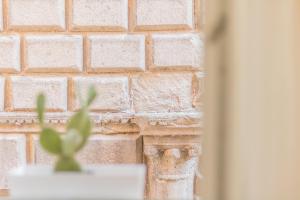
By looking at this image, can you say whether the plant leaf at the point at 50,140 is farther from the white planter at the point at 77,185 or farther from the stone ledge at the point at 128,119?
the stone ledge at the point at 128,119

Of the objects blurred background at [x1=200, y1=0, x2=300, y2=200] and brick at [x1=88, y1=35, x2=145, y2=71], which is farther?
brick at [x1=88, y1=35, x2=145, y2=71]

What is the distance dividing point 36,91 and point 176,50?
22.9 inches

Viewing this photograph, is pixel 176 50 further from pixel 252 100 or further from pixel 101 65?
pixel 252 100

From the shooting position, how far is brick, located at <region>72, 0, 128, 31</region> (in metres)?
2.10

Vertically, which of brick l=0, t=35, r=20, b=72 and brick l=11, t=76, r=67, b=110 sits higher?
brick l=0, t=35, r=20, b=72

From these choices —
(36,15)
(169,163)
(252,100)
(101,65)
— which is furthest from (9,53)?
(252,100)

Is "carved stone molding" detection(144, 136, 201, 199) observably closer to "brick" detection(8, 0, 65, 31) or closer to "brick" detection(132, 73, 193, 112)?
"brick" detection(132, 73, 193, 112)

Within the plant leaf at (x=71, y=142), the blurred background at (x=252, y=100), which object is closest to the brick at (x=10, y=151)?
the blurred background at (x=252, y=100)

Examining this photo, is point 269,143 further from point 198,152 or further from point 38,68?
point 38,68

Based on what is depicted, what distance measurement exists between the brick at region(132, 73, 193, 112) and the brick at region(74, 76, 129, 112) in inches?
1.6

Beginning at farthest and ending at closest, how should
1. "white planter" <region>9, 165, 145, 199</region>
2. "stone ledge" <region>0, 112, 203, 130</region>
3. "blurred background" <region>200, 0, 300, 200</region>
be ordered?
"stone ledge" <region>0, 112, 203, 130</region> → "blurred background" <region>200, 0, 300, 200</region> → "white planter" <region>9, 165, 145, 199</region>

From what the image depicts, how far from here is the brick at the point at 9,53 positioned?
2.11 metres

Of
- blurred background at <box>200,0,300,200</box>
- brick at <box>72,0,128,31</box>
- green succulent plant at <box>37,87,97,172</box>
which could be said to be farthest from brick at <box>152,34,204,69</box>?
green succulent plant at <box>37,87,97,172</box>

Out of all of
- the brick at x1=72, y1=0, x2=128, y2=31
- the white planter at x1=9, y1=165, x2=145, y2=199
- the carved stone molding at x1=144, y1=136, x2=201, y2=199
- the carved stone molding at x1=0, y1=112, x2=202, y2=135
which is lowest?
the carved stone molding at x1=144, y1=136, x2=201, y2=199
